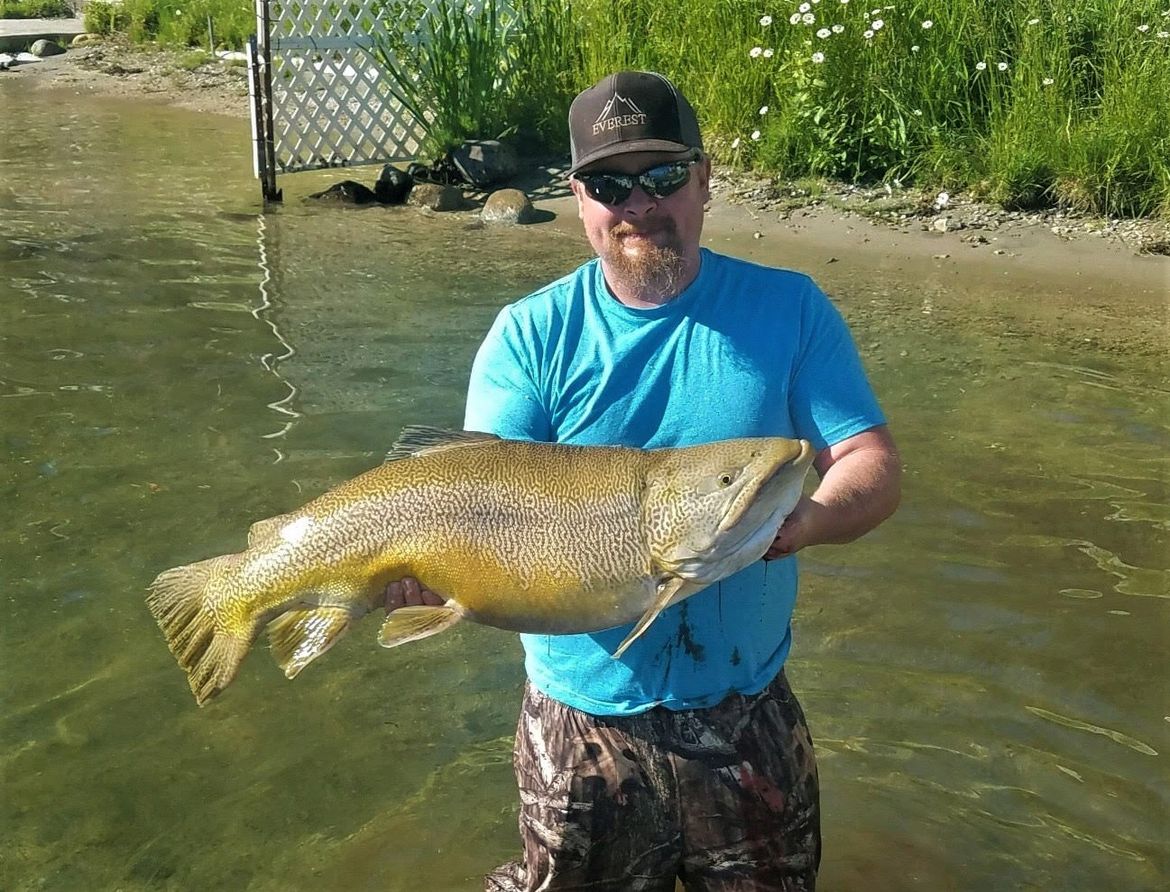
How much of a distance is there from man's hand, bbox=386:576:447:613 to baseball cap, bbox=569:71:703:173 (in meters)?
0.94

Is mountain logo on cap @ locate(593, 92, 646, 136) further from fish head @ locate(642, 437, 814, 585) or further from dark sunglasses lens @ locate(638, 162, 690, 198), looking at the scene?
fish head @ locate(642, 437, 814, 585)

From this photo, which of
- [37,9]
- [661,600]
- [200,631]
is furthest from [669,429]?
[37,9]

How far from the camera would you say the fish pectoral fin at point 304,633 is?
2.76m

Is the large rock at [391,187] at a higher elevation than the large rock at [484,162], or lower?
lower

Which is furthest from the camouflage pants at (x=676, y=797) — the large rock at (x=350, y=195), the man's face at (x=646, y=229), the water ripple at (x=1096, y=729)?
the large rock at (x=350, y=195)

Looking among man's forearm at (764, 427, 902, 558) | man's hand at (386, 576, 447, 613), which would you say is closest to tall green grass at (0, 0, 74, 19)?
man's hand at (386, 576, 447, 613)

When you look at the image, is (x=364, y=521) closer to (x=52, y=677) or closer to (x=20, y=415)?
(x=52, y=677)

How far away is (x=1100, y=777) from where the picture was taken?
169 inches

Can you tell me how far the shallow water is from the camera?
4102 mm

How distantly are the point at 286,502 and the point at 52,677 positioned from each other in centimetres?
150

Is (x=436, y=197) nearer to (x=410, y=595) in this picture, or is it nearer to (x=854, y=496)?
(x=410, y=595)

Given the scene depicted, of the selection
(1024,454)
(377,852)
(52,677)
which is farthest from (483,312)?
(377,852)

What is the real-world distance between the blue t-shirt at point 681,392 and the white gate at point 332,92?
33.3 feet

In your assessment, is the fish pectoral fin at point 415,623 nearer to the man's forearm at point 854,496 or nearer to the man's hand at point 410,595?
the man's hand at point 410,595
